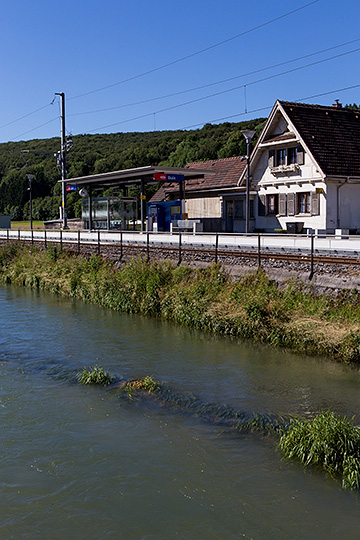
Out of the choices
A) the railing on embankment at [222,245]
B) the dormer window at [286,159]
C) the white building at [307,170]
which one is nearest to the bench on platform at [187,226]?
the railing on embankment at [222,245]

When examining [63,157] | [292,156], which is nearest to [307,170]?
[292,156]

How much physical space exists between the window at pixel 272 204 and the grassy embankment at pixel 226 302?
9736 mm

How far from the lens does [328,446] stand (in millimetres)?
8250

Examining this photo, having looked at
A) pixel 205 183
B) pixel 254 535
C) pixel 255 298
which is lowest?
pixel 254 535

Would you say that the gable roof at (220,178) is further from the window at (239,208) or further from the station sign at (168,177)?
the station sign at (168,177)

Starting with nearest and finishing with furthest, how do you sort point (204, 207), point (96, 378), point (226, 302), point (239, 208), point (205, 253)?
point (96, 378), point (226, 302), point (205, 253), point (239, 208), point (204, 207)

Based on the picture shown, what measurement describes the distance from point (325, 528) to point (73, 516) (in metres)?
3.07

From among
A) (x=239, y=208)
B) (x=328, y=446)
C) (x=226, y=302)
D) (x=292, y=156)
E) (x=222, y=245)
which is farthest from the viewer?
(x=239, y=208)

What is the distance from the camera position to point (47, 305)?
76.4 feet

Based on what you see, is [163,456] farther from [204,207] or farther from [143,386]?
[204,207]

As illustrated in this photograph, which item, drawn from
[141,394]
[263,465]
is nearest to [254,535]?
[263,465]

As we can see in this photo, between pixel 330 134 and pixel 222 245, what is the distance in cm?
1128

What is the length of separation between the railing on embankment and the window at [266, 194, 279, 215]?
7.34 metres

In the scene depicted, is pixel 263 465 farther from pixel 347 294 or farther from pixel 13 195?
pixel 13 195
